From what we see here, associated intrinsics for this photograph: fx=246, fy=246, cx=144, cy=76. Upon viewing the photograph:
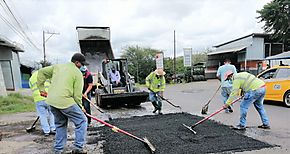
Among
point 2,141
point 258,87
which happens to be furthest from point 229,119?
point 2,141

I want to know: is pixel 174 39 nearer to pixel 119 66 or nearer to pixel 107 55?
pixel 107 55

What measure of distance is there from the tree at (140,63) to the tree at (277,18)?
18.8 meters

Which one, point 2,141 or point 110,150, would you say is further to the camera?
point 2,141

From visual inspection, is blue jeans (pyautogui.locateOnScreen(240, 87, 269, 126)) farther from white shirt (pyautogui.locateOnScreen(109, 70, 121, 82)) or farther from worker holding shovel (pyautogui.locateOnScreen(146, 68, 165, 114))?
white shirt (pyautogui.locateOnScreen(109, 70, 121, 82))

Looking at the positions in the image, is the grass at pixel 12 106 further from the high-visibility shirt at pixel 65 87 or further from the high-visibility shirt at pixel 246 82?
the high-visibility shirt at pixel 246 82

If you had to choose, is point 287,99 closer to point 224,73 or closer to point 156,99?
point 224,73

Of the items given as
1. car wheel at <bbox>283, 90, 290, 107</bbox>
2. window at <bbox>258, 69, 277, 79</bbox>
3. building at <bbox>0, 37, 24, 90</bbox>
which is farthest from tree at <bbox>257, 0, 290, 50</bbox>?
building at <bbox>0, 37, 24, 90</bbox>

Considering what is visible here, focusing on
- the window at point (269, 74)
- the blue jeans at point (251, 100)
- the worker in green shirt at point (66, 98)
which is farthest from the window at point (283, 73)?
the worker in green shirt at point (66, 98)

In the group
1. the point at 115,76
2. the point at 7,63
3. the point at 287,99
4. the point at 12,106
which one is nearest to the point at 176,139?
the point at 115,76

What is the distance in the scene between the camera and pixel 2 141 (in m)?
5.15

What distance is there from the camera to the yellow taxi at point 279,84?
8.94 meters

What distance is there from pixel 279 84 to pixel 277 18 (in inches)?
455

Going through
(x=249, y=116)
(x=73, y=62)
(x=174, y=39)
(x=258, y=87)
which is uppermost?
(x=174, y=39)

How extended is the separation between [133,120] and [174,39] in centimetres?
2591
